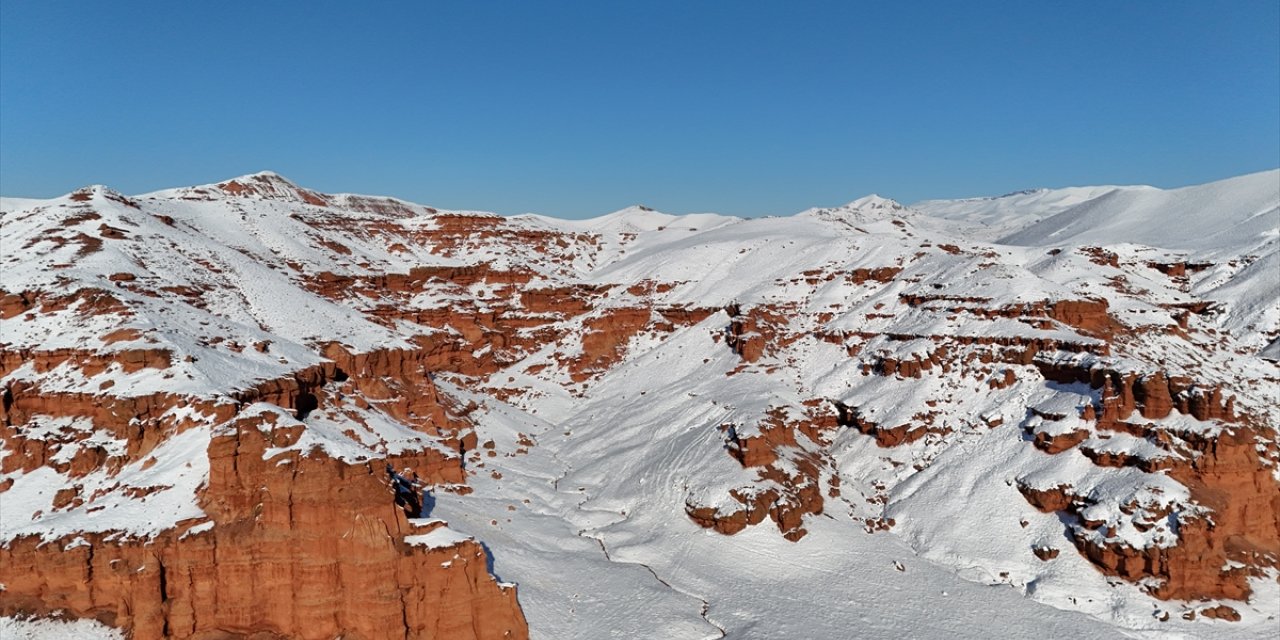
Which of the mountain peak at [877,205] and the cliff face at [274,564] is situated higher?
the mountain peak at [877,205]

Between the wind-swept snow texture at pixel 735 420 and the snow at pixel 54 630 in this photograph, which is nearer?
the snow at pixel 54 630

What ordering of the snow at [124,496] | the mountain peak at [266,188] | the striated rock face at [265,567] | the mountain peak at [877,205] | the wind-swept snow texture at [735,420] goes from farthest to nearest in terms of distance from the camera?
the mountain peak at [877,205]
the mountain peak at [266,188]
the wind-swept snow texture at [735,420]
the snow at [124,496]
the striated rock face at [265,567]

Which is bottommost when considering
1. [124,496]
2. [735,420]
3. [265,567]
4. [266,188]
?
[265,567]

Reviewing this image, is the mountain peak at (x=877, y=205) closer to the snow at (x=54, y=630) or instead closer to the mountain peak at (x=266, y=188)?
the mountain peak at (x=266, y=188)

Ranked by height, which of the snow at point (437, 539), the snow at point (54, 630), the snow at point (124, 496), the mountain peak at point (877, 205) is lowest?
the snow at point (54, 630)

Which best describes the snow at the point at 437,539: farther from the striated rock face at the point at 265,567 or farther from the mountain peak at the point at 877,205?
the mountain peak at the point at 877,205

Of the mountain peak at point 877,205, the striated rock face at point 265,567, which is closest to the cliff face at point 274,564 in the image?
the striated rock face at point 265,567

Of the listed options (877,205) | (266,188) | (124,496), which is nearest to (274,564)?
(124,496)

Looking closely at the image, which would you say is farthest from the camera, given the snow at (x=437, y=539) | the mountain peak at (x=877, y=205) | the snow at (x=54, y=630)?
the mountain peak at (x=877, y=205)

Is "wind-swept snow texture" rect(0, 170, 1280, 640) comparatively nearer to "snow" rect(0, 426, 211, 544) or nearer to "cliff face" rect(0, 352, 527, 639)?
"snow" rect(0, 426, 211, 544)

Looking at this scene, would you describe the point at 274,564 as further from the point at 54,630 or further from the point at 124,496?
the point at 124,496
